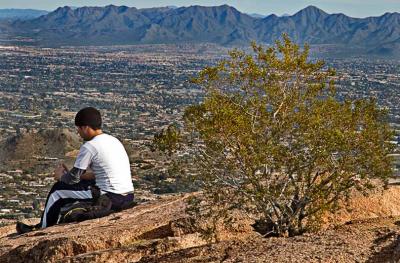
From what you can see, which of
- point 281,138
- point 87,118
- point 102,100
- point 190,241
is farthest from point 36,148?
point 102,100

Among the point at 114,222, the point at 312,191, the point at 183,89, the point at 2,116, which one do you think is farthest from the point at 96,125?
the point at 183,89

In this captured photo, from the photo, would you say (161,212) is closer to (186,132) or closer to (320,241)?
(186,132)

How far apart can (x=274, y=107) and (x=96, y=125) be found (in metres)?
2.60

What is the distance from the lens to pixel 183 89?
4897 inches

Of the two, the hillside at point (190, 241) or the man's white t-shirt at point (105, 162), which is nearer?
the hillside at point (190, 241)

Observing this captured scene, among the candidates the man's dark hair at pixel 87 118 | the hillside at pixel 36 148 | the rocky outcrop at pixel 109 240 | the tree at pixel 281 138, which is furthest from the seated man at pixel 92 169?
the hillside at pixel 36 148

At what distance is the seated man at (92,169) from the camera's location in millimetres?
10141

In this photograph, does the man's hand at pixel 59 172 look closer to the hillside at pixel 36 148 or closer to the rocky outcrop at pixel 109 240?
the rocky outcrop at pixel 109 240

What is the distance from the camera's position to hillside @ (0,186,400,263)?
762cm

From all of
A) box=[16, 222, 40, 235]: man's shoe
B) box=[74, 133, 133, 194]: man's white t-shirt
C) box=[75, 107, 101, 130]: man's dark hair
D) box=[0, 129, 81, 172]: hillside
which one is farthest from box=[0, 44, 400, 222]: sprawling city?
box=[75, 107, 101, 130]: man's dark hair

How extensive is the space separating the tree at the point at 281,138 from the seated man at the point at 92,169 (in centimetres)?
152

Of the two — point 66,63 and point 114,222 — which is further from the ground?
point 114,222

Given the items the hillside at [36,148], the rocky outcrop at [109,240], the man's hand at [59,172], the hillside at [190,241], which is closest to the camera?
the hillside at [190,241]

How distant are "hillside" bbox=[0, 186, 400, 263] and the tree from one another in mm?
525
